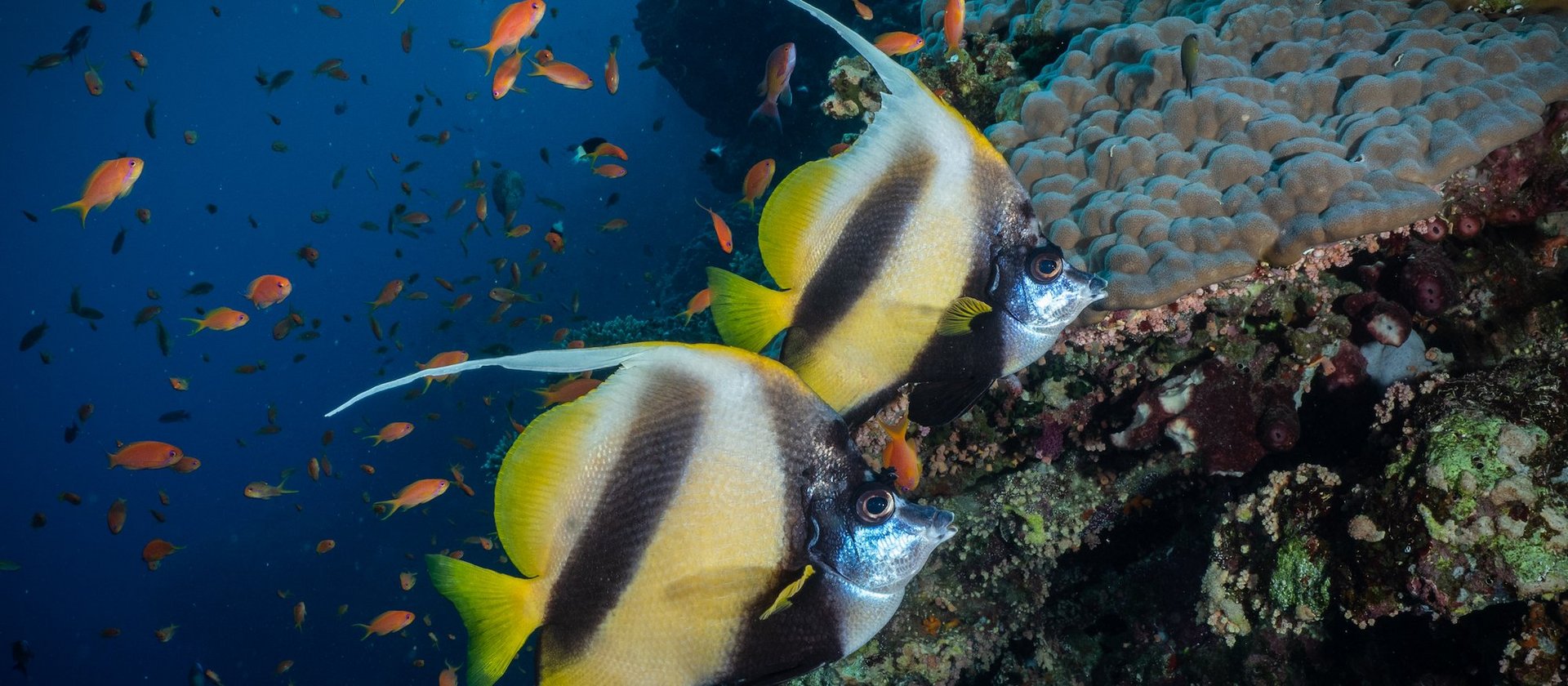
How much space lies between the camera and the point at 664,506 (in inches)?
50.3

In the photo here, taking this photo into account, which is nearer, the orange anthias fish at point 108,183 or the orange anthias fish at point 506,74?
the orange anthias fish at point 108,183

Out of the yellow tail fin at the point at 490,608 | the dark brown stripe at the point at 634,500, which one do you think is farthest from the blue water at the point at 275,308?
the dark brown stripe at the point at 634,500

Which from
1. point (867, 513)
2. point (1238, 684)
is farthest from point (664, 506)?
point (1238, 684)

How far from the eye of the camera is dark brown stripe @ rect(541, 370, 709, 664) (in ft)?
4.17

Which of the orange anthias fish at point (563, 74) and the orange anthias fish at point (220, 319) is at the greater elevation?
the orange anthias fish at point (563, 74)

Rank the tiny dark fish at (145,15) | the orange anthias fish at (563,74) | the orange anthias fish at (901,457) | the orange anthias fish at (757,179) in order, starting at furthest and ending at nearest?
the tiny dark fish at (145,15), the orange anthias fish at (563,74), the orange anthias fish at (757,179), the orange anthias fish at (901,457)

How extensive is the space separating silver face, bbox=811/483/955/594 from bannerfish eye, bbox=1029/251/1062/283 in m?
0.63

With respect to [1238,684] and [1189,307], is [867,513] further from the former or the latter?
[1238,684]

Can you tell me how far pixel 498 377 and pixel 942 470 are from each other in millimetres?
23825

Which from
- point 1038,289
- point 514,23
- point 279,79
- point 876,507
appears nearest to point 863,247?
point 1038,289

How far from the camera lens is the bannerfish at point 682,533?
127 centimetres

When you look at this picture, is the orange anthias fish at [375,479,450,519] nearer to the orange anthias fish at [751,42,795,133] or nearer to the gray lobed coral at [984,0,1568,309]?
the orange anthias fish at [751,42,795,133]

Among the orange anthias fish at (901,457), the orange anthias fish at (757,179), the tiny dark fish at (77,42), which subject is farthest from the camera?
the tiny dark fish at (77,42)

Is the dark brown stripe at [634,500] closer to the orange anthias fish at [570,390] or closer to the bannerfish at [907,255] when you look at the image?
the bannerfish at [907,255]
